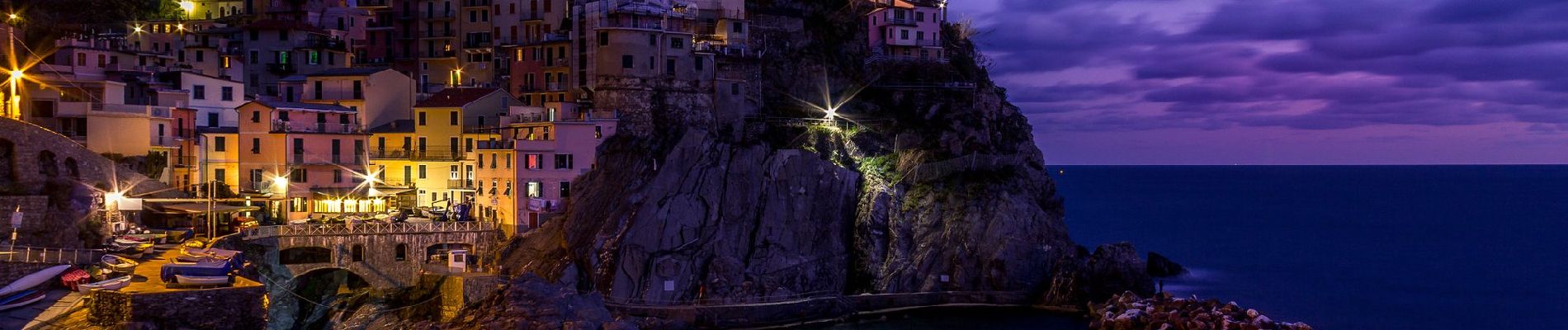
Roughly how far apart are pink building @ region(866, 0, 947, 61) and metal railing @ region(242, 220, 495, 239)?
3159 centimetres

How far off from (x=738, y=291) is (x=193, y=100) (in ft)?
107

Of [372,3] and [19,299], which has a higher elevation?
[372,3]

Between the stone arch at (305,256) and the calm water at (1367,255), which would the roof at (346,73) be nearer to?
the stone arch at (305,256)

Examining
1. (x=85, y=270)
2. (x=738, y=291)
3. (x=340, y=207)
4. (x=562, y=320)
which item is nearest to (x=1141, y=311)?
(x=738, y=291)

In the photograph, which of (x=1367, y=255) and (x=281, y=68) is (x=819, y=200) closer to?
(x=281, y=68)

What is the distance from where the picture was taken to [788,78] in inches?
3078

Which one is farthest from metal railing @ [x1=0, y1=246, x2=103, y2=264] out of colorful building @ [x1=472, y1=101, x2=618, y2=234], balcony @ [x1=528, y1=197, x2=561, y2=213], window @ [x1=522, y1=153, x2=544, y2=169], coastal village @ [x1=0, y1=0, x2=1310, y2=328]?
window @ [x1=522, y1=153, x2=544, y2=169]

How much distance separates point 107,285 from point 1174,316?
46.0 m

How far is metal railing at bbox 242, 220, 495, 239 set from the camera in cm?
6125

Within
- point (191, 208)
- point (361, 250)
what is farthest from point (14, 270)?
point (361, 250)

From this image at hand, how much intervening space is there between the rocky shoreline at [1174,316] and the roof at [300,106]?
4231cm

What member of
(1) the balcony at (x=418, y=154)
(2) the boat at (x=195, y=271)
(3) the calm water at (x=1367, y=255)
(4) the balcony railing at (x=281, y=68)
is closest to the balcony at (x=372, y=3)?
(4) the balcony railing at (x=281, y=68)

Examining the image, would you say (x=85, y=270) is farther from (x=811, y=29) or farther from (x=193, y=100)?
(x=811, y=29)

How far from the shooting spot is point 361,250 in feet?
206
